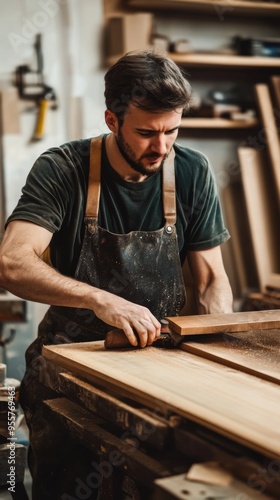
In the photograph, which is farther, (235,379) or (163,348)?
(163,348)

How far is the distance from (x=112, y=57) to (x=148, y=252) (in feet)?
8.03

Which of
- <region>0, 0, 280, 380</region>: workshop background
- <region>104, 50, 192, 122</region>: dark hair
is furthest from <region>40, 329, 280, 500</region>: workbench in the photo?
<region>0, 0, 280, 380</region>: workshop background

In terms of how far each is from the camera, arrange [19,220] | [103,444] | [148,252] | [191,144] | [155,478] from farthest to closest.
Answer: [191,144] → [148,252] → [19,220] → [103,444] → [155,478]

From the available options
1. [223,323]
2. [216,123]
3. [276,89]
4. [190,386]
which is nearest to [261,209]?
[216,123]

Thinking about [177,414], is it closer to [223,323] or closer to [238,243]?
[223,323]

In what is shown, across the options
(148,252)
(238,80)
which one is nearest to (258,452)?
(148,252)

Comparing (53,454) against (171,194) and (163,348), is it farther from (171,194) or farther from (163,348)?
(171,194)

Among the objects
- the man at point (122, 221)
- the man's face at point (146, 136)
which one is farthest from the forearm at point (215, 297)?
the man's face at point (146, 136)

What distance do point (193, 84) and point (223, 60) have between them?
34 cm

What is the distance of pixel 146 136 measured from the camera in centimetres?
259

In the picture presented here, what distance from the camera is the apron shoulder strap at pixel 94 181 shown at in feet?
8.81

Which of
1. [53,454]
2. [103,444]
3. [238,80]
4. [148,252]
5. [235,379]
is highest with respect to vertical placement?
[238,80]

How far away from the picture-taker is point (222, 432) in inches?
56.4

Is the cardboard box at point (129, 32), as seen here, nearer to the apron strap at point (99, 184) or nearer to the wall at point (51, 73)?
the wall at point (51, 73)
